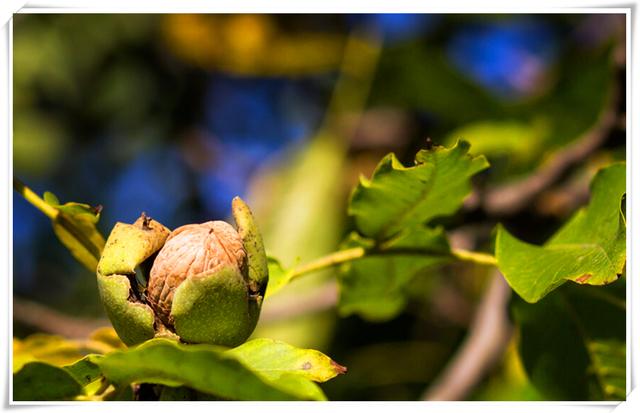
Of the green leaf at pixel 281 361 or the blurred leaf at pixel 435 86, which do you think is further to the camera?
the blurred leaf at pixel 435 86

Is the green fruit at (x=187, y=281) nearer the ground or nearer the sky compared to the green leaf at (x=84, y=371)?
nearer the sky

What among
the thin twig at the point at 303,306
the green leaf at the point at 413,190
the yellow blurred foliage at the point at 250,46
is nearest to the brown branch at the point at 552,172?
the thin twig at the point at 303,306

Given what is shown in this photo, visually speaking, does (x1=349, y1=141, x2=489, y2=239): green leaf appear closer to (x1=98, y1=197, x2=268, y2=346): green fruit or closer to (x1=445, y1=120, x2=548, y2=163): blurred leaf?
(x1=98, y1=197, x2=268, y2=346): green fruit


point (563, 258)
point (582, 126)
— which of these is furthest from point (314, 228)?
point (563, 258)

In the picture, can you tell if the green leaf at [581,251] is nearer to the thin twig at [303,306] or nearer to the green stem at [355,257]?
the green stem at [355,257]

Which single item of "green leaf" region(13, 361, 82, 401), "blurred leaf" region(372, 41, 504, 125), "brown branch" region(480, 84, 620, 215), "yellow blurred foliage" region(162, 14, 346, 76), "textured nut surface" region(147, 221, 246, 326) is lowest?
"green leaf" region(13, 361, 82, 401)

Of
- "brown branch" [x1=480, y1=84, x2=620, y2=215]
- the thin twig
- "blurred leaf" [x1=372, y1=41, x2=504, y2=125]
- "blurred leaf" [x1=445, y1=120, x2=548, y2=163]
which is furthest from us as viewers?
"blurred leaf" [x1=372, y1=41, x2=504, y2=125]

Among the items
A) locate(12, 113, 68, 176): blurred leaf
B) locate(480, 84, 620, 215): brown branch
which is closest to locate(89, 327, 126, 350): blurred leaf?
locate(480, 84, 620, 215): brown branch
